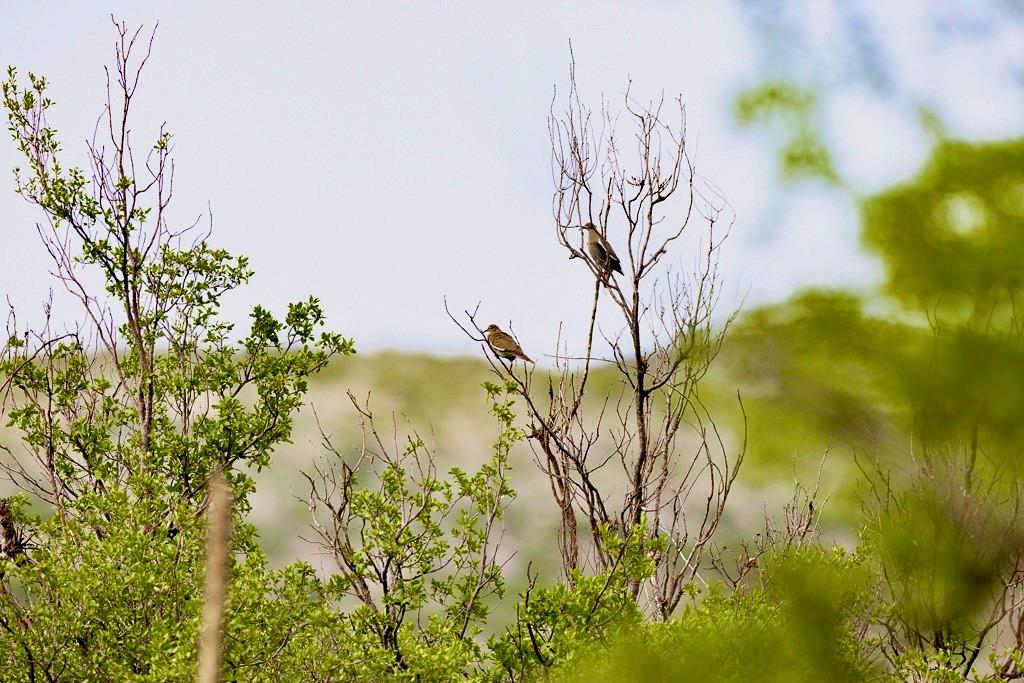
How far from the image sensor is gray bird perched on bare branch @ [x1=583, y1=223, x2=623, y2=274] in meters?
7.59

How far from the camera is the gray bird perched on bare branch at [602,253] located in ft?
24.9

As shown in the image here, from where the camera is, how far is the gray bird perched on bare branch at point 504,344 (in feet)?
25.1

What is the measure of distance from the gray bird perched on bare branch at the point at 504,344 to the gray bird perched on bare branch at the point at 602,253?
32.4 inches

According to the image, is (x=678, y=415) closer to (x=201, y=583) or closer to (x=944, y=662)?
(x=944, y=662)

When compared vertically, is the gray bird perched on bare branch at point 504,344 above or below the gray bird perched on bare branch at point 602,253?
below

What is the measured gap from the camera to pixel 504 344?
7723 millimetres

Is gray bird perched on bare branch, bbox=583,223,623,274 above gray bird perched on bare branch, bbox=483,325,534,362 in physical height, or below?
above

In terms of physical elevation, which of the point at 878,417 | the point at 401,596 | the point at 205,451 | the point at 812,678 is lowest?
the point at 812,678

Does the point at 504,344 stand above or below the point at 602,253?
A: below

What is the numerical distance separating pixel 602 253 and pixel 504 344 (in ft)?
3.12

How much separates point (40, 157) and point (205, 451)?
10.4 feet

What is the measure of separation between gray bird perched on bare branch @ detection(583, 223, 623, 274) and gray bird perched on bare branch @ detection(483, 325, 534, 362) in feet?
2.70

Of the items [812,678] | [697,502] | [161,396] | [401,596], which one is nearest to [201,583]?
[401,596]

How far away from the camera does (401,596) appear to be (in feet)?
25.5
